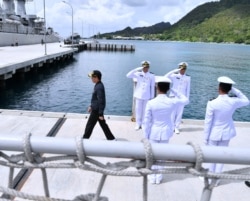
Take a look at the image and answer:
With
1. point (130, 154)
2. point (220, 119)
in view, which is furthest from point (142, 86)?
point (130, 154)

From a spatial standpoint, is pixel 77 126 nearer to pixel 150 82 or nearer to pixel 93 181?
pixel 150 82

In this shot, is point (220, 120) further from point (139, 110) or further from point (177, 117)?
point (139, 110)

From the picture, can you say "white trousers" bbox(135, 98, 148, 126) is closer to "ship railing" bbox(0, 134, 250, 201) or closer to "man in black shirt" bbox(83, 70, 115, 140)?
"man in black shirt" bbox(83, 70, 115, 140)

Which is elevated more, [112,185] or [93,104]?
[93,104]

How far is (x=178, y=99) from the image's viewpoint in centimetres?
480

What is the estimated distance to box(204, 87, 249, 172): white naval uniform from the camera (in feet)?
14.7

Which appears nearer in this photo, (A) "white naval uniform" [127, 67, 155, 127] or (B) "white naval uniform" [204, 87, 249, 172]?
(B) "white naval uniform" [204, 87, 249, 172]

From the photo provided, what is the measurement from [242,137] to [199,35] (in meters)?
198

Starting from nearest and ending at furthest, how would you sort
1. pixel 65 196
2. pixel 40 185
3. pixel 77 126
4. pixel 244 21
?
pixel 65 196 → pixel 40 185 → pixel 77 126 → pixel 244 21

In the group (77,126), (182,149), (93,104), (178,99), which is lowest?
(77,126)

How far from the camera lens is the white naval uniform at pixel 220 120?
176 inches

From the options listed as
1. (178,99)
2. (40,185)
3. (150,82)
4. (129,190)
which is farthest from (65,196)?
(150,82)

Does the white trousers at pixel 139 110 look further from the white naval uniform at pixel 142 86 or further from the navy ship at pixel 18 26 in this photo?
the navy ship at pixel 18 26

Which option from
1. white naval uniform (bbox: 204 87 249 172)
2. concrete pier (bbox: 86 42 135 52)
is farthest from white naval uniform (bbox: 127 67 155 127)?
concrete pier (bbox: 86 42 135 52)
